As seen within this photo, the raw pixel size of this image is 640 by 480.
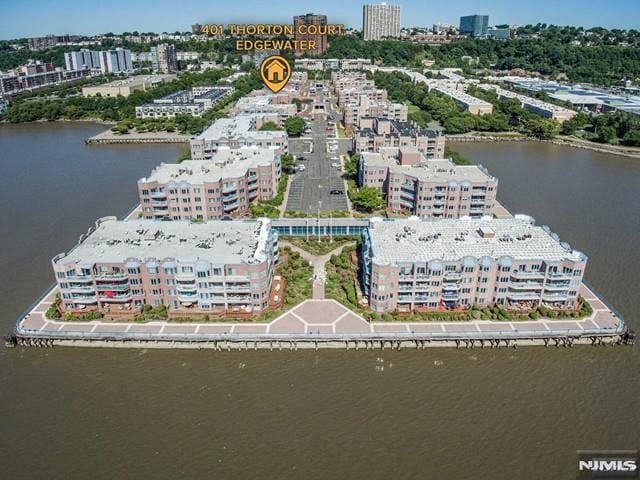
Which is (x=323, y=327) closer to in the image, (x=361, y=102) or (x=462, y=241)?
(x=462, y=241)

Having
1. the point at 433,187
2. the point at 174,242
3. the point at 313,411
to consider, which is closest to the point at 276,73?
the point at 433,187

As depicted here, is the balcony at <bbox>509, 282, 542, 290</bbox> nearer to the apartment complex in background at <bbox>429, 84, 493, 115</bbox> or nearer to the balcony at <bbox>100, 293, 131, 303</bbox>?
the balcony at <bbox>100, 293, 131, 303</bbox>

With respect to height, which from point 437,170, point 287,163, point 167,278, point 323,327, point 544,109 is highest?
point 544,109

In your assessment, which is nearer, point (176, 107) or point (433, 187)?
point (433, 187)

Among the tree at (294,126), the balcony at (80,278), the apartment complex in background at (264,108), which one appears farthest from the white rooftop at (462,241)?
the apartment complex in background at (264,108)

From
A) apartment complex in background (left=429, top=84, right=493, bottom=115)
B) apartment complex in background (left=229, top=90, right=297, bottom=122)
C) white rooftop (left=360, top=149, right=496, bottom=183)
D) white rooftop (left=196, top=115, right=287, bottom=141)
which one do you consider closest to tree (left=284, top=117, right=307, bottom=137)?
apartment complex in background (left=229, top=90, right=297, bottom=122)
